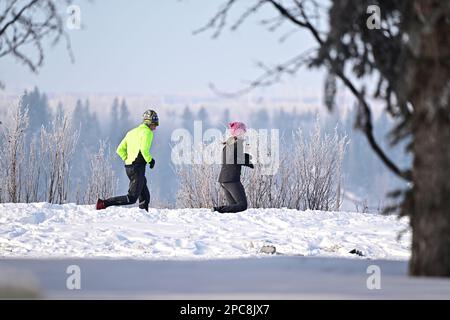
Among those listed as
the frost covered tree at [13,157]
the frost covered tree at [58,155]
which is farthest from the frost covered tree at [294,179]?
the frost covered tree at [13,157]

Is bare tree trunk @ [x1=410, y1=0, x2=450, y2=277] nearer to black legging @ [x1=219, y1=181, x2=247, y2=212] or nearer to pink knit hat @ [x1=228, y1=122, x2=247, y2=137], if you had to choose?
black legging @ [x1=219, y1=181, x2=247, y2=212]

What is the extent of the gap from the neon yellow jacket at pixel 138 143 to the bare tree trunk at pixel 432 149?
836 centimetres

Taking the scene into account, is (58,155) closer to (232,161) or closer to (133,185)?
(133,185)

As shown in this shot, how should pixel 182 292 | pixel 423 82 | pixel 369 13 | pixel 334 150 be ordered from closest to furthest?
1. pixel 182 292
2. pixel 423 82
3. pixel 369 13
4. pixel 334 150

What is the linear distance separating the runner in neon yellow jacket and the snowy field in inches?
8.6

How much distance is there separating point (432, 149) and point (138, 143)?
8651mm

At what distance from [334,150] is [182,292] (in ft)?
37.8

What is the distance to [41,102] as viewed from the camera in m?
72.2

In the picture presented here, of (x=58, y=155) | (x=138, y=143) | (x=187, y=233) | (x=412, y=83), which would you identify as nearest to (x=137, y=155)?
(x=138, y=143)

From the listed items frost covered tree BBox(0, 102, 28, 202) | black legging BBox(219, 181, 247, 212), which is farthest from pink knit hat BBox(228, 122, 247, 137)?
frost covered tree BBox(0, 102, 28, 202)

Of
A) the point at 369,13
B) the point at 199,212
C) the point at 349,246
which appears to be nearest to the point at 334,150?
the point at 199,212

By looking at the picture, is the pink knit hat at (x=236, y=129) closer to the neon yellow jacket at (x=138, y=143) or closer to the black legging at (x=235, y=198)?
the black legging at (x=235, y=198)

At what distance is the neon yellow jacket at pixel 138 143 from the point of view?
44.6 feet
